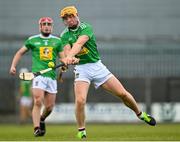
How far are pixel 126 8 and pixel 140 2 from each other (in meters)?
0.63

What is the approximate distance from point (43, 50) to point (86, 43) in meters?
2.12

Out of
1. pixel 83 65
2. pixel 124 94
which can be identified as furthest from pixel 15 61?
pixel 124 94

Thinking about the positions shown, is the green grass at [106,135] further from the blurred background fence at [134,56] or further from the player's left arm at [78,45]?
the blurred background fence at [134,56]

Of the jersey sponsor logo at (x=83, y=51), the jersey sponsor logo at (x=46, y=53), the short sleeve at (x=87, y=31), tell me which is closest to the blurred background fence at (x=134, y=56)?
the jersey sponsor logo at (x=46, y=53)

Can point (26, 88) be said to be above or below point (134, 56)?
below

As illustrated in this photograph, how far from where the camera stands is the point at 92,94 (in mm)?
27453

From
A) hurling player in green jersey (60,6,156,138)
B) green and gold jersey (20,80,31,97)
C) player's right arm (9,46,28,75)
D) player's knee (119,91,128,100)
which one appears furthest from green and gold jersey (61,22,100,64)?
green and gold jersey (20,80,31,97)

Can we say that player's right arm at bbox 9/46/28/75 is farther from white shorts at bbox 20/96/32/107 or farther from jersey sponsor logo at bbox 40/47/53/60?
white shorts at bbox 20/96/32/107

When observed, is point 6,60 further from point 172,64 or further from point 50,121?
point 172,64

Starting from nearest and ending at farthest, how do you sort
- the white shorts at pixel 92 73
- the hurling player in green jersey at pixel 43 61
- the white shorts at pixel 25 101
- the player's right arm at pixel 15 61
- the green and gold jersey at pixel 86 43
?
the green and gold jersey at pixel 86 43, the white shorts at pixel 92 73, the player's right arm at pixel 15 61, the hurling player in green jersey at pixel 43 61, the white shorts at pixel 25 101

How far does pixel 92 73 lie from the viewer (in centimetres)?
1419

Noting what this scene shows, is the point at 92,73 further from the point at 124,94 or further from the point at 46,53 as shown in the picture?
the point at 46,53

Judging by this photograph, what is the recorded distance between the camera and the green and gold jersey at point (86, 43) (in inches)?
550

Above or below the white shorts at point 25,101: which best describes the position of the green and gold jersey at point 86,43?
above
